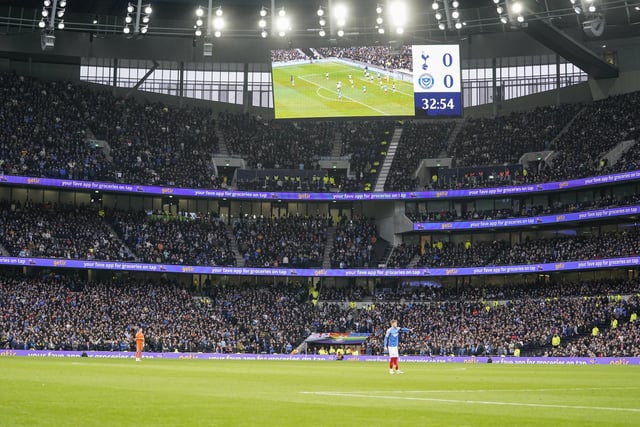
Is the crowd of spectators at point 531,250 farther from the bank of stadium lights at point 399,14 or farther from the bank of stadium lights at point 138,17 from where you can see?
the bank of stadium lights at point 138,17

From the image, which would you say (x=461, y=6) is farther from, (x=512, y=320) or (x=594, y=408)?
(x=594, y=408)

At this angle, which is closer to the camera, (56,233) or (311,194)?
(56,233)

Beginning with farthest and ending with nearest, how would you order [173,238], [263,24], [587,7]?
[173,238]
[263,24]
[587,7]

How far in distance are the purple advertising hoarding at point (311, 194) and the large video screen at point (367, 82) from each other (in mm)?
8696

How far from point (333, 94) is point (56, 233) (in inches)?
1040

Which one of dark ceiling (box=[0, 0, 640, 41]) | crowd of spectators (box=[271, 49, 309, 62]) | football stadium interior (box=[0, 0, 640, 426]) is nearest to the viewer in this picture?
football stadium interior (box=[0, 0, 640, 426])

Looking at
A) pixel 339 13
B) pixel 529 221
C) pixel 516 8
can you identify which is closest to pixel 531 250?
pixel 529 221

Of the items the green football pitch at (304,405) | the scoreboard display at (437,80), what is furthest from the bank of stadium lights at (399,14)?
the green football pitch at (304,405)

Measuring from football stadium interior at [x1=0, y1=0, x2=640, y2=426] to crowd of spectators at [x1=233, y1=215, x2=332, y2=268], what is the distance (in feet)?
0.70

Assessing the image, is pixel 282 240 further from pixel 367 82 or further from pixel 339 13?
pixel 339 13

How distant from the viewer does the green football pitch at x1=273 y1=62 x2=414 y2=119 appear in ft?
250

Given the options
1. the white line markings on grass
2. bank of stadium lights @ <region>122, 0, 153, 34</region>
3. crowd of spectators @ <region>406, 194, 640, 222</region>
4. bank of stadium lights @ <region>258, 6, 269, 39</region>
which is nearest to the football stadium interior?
crowd of spectators @ <region>406, 194, 640, 222</region>

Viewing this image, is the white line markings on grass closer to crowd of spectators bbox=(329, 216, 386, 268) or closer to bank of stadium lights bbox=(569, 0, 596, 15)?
bank of stadium lights bbox=(569, 0, 596, 15)

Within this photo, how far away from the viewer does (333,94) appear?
253 ft
